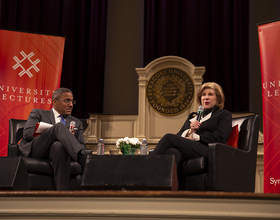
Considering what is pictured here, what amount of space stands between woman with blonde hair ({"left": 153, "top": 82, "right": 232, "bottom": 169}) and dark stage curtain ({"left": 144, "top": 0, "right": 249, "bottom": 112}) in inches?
135

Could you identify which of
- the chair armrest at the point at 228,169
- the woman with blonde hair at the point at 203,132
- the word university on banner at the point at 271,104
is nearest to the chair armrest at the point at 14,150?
the woman with blonde hair at the point at 203,132

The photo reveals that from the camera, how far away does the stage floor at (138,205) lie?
39.4 inches

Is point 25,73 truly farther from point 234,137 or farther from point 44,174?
point 234,137

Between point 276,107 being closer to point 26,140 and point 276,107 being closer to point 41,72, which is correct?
point 26,140

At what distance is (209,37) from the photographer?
6.31m

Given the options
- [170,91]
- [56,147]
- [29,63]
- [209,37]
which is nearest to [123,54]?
[209,37]

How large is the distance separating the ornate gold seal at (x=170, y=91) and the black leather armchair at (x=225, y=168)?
7.83 ft

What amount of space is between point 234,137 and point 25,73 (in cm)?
295

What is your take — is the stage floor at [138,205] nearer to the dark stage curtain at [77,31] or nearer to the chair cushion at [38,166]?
the chair cushion at [38,166]

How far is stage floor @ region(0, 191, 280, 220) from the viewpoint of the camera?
1002 millimetres

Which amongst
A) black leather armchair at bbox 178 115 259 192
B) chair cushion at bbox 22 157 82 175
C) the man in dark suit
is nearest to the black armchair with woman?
black leather armchair at bbox 178 115 259 192

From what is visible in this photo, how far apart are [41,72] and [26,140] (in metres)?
1.96

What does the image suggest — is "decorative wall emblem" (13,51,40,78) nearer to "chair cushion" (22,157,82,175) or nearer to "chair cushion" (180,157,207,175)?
"chair cushion" (22,157,82,175)

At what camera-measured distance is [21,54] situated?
14.4 ft
